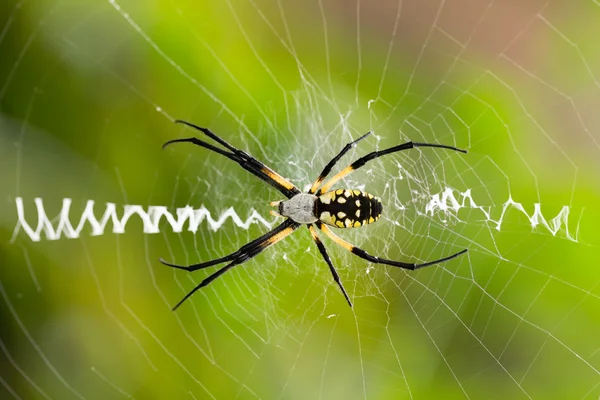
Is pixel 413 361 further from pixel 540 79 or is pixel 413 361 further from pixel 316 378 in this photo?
pixel 540 79

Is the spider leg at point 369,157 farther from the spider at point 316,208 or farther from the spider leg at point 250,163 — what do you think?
the spider leg at point 250,163

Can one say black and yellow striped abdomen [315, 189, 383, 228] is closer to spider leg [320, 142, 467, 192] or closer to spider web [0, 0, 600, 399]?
spider leg [320, 142, 467, 192]

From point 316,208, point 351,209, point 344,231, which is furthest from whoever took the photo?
point 344,231

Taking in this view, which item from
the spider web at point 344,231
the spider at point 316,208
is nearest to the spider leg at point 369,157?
the spider at point 316,208

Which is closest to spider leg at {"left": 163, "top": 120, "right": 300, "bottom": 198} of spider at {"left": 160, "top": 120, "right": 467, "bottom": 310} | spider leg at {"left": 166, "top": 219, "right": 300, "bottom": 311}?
spider at {"left": 160, "top": 120, "right": 467, "bottom": 310}

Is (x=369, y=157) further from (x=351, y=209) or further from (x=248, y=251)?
(x=248, y=251)

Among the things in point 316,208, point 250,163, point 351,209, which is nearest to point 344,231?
point 316,208
